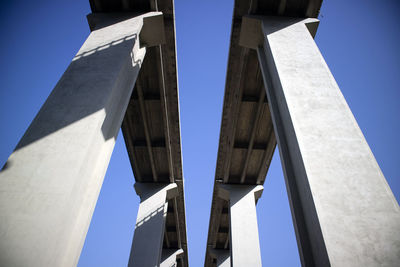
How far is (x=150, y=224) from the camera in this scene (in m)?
12.8

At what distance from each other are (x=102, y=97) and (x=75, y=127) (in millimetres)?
904

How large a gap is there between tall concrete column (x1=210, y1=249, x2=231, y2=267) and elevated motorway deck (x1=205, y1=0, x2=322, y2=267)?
22.0 ft

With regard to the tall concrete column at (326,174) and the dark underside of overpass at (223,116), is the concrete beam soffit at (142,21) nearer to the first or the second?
the dark underside of overpass at (223,116)

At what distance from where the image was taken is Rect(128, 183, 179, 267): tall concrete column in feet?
37.3

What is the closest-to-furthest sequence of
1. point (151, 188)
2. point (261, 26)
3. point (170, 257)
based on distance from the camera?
1. point (261, 26)
2. point (151, 188)
3. point (170, 257)

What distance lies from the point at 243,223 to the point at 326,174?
10832 mm

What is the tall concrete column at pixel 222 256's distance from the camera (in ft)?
69.5

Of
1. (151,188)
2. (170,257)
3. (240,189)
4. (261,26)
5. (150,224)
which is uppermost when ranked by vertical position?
(261,26)

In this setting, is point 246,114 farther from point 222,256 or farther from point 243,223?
point 222,256

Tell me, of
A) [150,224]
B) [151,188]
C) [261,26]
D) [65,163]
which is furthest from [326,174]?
[151,188]

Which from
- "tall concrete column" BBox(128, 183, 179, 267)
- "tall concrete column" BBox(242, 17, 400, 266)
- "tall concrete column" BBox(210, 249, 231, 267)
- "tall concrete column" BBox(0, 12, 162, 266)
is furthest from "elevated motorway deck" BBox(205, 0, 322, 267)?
"tall concrete column" BBox(210, 249, 231, 267)

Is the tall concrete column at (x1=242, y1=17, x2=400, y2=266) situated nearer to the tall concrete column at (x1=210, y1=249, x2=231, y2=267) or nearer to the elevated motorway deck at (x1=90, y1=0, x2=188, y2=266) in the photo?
the elevated motorway deck at (x1=90, y1=0, x2=188, y2=266)

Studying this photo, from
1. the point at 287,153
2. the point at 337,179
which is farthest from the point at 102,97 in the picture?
the point at 337,179

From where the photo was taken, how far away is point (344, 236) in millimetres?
2889
